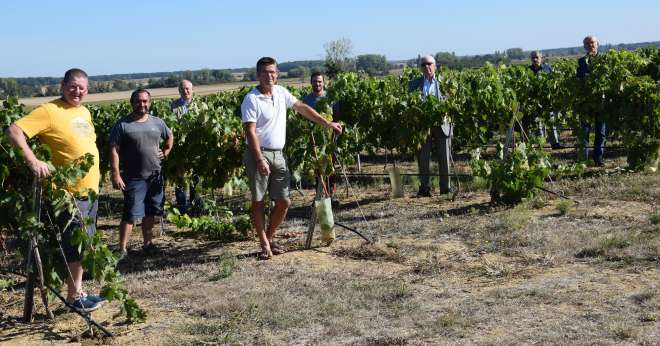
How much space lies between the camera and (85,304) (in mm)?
5043

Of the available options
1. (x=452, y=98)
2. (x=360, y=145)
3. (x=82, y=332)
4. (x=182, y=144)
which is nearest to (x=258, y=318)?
(x=82, y=332)

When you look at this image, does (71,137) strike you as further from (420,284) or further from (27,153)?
(420,284)

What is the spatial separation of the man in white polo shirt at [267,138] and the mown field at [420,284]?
0.44 m

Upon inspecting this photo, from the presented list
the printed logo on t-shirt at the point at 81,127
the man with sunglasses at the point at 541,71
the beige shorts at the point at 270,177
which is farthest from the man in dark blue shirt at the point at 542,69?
the printed logo on t-shirt at the point at 81,127

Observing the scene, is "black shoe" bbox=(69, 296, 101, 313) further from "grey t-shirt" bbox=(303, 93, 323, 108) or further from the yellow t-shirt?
"grey t-shirt" bbox=(303, 93, 323, 108)

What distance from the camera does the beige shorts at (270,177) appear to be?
616cm

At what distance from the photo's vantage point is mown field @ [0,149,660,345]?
4.41 meters

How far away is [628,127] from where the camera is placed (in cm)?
944

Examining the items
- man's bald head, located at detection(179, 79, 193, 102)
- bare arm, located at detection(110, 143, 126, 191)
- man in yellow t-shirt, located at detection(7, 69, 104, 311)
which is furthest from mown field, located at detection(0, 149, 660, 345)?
man's bald head, located at detection(179, 79, 193, 102)

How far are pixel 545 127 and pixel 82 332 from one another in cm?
981

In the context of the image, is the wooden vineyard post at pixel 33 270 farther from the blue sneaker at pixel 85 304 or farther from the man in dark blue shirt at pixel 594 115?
the man in dark blue shirt at pixel 594 115

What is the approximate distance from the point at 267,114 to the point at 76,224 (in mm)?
1842

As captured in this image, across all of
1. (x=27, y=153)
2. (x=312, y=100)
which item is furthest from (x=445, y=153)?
(x=27, y=153)

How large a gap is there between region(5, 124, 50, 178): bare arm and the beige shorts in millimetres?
1969
